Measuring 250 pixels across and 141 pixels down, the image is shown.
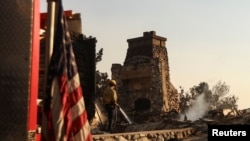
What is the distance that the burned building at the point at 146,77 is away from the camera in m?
23.5

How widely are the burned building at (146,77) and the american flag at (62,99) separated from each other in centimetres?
2089

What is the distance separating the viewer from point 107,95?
9.27m

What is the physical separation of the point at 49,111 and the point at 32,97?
0.47 feet

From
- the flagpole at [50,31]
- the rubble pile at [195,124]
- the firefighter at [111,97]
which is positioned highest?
the flagpole at [50,31]

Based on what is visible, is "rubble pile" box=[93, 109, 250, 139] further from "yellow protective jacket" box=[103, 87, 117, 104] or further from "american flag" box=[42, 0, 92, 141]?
"american flag" box=[42, 0, 92, 141]

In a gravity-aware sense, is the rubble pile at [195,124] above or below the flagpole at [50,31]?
below

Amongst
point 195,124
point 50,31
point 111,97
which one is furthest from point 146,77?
point 50,31

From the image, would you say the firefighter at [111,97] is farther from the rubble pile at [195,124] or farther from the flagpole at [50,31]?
the flagpole at [50,31]

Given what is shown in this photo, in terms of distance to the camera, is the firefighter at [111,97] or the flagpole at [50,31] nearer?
the flagpole at [50,31]

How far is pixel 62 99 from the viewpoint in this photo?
221cm

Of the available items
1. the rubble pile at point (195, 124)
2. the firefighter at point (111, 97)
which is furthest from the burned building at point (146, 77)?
the firefighter at point (111, 97)

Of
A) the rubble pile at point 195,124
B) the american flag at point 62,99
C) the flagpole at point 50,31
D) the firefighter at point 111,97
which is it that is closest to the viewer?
the american flag at point 62,99

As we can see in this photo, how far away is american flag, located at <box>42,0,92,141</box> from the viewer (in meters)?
2.16

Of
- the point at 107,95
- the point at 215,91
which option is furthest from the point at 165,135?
the point at 215,91
